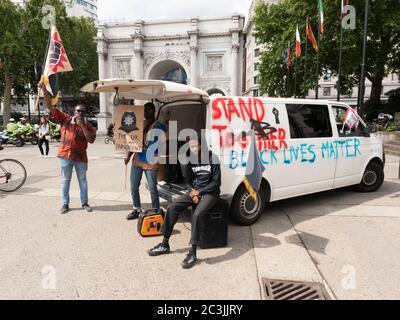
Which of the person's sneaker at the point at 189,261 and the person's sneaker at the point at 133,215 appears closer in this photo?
the person's sneaker at the point at 189,261

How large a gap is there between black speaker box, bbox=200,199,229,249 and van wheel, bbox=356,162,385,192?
4290 millimetres

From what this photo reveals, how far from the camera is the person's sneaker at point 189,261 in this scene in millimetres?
3479

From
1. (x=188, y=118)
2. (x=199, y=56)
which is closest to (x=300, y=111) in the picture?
(x=188, y=118)

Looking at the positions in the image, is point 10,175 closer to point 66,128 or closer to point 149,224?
point 66,128

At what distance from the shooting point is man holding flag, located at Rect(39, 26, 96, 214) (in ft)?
17.4

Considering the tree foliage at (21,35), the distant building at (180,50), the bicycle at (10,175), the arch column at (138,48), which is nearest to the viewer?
the bicycle at (10,175)

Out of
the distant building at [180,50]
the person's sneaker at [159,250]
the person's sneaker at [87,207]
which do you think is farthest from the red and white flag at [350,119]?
the distant building at [180,50]

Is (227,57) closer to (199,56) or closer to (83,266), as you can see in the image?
(199,56)

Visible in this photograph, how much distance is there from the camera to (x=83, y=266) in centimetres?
351

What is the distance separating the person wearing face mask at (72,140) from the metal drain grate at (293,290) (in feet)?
12.4

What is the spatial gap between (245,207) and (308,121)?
1.95 metres

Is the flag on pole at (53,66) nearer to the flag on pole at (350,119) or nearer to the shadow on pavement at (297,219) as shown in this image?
the shadow on pavement at (297,219)

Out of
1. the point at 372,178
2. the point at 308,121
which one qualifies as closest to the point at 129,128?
the point at 308,121

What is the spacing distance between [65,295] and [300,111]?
4.39m
